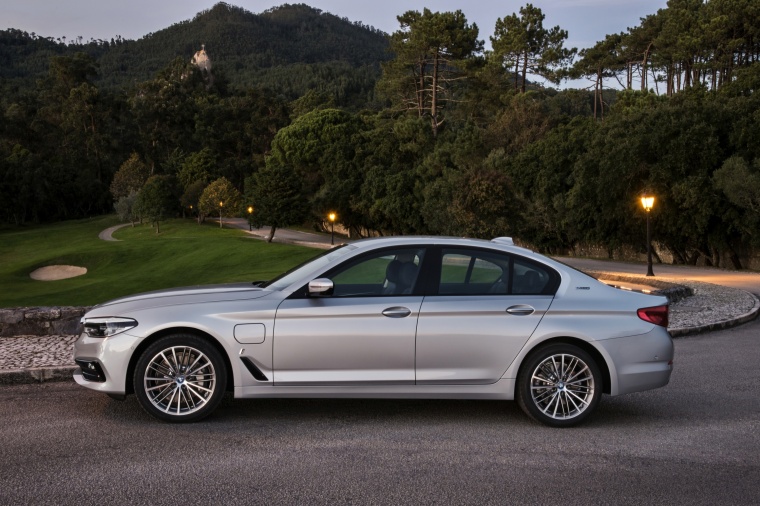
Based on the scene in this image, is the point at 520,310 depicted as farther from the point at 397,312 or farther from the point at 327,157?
the point at 327,157

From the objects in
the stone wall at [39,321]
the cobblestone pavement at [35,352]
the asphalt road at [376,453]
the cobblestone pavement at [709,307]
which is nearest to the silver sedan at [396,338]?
the asphalt road at [376,453]

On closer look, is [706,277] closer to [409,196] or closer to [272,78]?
[409,196]

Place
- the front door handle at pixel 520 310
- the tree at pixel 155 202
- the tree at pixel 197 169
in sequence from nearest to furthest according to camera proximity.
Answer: the front door handle at pixel 520 310, the tree at pixel 155 202, the tree at pixel 197 169

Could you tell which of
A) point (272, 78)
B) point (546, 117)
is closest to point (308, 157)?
point (546, 117)

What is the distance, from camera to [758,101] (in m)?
43.7

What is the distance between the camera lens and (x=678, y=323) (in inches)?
532

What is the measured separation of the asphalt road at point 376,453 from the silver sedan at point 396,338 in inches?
13.0

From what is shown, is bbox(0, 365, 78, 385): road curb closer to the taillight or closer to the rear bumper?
the rear bumper

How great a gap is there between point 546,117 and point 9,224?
64.0 m

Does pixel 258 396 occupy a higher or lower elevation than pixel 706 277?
higher

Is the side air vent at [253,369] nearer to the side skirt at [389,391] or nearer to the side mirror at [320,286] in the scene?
the side skirt at [389,391]

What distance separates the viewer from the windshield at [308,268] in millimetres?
6566

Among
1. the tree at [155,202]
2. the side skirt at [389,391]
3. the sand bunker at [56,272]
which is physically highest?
the side skirt at [389,391]

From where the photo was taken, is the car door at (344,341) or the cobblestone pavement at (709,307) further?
the cobblestone pavement at (709,307)
